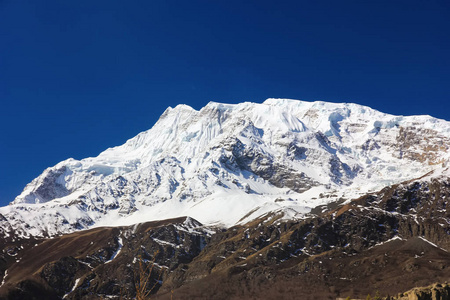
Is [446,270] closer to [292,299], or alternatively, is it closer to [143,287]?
[292,299]

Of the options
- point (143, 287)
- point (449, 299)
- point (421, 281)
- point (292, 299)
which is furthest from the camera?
point (292, 299)

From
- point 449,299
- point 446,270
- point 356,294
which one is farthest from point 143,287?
point 446,270

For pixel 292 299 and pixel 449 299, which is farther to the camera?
pixel 292 299

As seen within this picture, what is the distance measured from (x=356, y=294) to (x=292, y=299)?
25943mm

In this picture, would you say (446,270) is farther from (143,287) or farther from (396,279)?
(143,287)

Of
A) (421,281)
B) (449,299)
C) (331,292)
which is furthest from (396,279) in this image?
(449,299)

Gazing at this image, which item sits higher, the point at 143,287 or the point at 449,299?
the point at 143,287

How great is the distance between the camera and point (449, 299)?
5000cm

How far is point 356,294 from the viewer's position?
609 ft

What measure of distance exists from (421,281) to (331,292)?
1397 inches

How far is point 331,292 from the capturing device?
644ft

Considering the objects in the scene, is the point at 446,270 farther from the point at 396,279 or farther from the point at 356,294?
the point at 356,294

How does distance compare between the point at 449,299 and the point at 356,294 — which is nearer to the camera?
the point at 449,299

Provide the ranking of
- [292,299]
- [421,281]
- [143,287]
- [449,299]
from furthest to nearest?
[292,299] → [421,281] → [449,299] → [143,287]
